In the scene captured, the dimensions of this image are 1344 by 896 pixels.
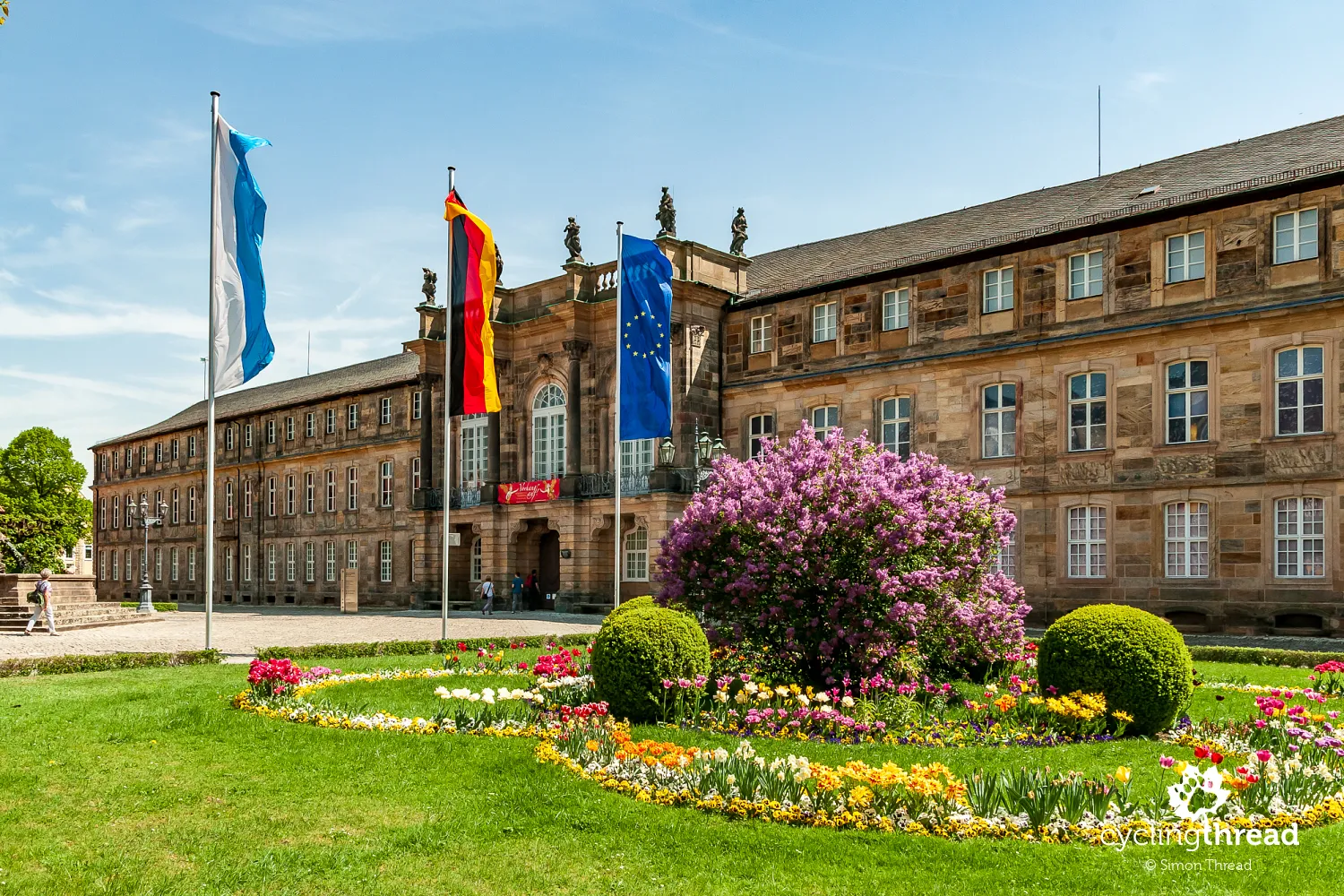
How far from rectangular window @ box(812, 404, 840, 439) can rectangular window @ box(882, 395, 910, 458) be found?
1.66 metres

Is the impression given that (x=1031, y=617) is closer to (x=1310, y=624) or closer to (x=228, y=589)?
(x=1310, y=624)

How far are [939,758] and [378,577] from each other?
45.7 meters

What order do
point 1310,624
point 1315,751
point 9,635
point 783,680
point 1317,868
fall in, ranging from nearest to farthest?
point 1317,868, point 1315,751, point 783,680, point 1310,624, point 9,635

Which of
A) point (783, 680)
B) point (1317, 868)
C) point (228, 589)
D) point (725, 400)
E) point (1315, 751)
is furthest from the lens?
point (228, 589)

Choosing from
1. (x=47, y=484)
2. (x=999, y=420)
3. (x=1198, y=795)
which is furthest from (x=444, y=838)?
(x=47, y=484)

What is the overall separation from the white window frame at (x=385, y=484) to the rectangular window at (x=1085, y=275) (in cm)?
3325

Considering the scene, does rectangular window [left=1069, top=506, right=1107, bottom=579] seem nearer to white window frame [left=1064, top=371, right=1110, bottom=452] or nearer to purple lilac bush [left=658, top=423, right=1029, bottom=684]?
white window frame [left=1064, top=371, right=1110, bottom=452]

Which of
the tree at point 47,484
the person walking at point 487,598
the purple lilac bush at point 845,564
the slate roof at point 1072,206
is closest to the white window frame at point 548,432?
the person walking at point 487,598

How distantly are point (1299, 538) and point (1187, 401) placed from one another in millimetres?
4146

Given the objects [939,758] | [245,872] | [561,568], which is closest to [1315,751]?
[939,758]

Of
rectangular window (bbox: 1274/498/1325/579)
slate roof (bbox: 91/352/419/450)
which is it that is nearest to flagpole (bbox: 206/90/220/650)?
rectangular window (bbox: 1274/498/1325/579)

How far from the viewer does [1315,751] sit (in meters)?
9.86

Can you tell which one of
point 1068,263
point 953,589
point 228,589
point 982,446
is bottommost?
point 228,589

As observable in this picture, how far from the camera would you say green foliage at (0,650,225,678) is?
1738 cm
